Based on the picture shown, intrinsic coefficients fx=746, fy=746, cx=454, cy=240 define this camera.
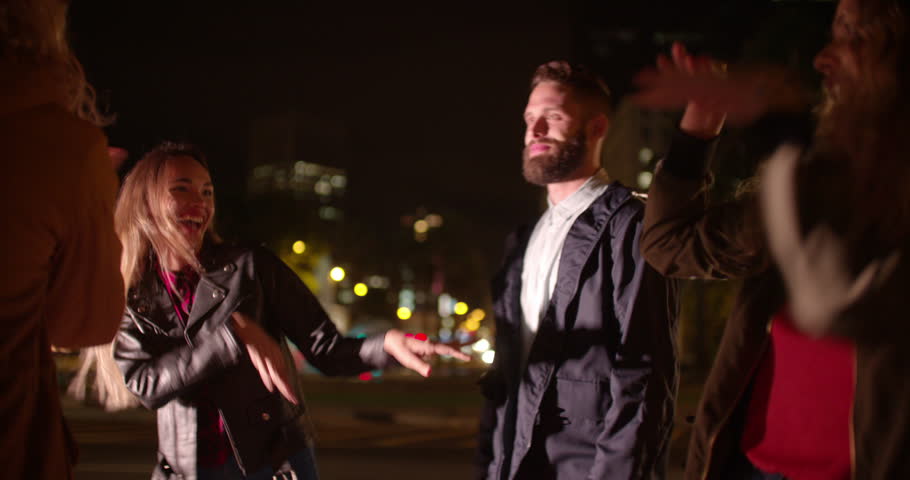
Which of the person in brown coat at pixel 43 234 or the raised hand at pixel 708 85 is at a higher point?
the raised hand at pixel 708 85

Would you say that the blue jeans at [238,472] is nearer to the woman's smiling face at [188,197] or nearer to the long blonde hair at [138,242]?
the long blonde hair at [138,242]

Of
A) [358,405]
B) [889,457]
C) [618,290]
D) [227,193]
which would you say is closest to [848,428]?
[889,457]

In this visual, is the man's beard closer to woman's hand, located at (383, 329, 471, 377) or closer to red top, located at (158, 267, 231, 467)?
woman's hand, located at (383, 329, 471, 377)

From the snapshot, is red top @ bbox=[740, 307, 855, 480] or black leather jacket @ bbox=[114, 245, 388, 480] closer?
red top @ bbox=[740, 307, 855, 480]

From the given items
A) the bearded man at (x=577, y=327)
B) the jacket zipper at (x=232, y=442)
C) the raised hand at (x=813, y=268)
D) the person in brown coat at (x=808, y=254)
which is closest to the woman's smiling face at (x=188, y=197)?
the jacket zipper at (x=232, y=442)

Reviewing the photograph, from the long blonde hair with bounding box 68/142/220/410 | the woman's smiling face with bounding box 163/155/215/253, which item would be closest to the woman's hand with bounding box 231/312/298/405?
the long blonde hair with bounding box 68/142/220/410

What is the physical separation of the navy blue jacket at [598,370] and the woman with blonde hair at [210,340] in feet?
1.22

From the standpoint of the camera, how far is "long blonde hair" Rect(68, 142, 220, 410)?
10.2 ft

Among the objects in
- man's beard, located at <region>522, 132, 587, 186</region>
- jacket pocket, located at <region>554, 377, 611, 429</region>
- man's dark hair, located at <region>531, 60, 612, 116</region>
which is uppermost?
man's dark hair, located at <region>531, 60, 612, 116</region>

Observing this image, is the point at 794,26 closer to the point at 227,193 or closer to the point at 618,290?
the point at 618,290

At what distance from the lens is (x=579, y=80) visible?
3357 millimetres

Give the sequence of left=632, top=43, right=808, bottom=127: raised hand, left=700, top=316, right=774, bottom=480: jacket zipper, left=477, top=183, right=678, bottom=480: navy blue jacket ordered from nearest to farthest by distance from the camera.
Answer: left=632, top=43, right=808, bottom=127: raised hand → left=700, top=316, right=774, bottom=480: jacket zipper → left=477, top=183, right=678, bottom=480: navy blue jacket

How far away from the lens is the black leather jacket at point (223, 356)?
2.89 metres

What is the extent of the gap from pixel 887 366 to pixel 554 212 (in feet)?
6.30
